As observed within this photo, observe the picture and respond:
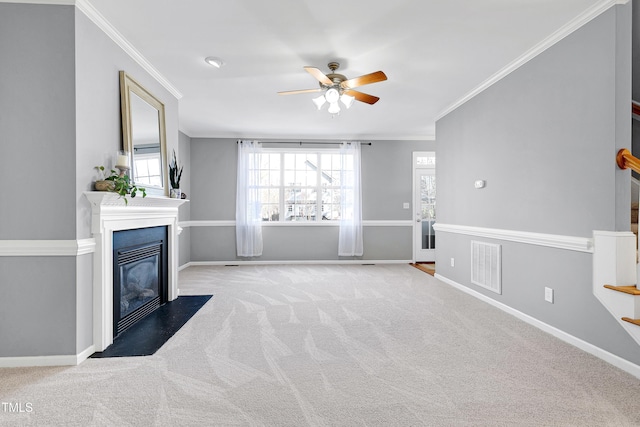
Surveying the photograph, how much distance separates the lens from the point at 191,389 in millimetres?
1909

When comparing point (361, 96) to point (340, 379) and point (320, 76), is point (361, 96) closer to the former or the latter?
point (320, 76)

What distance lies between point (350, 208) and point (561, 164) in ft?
12.6

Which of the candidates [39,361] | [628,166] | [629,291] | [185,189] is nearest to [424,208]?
[628,166]

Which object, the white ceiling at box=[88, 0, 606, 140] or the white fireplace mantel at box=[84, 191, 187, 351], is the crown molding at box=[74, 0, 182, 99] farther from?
the white fireplace mantel at box=[84, 191, 187, 351]

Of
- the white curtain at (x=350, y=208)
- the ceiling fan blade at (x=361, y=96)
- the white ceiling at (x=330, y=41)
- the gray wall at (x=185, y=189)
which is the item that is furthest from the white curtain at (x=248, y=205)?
the ceiling fan blade at (x=361, y=96)

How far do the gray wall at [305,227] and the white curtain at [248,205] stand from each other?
19 centimetres

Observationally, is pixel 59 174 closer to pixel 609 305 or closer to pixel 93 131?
pixel 93 131

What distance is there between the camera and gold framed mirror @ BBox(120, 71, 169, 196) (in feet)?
9.26

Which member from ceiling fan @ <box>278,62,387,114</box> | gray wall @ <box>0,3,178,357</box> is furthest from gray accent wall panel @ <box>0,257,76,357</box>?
ceiling fan @ <box>278,62,387,114</box>

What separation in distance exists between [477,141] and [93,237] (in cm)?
401

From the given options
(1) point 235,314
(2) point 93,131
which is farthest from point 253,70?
(1) point 235,314

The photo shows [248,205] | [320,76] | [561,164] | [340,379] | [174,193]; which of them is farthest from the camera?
[248,205]

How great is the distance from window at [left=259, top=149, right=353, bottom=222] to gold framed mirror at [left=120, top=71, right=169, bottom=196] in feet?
9.13

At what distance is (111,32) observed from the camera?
8.47ft
